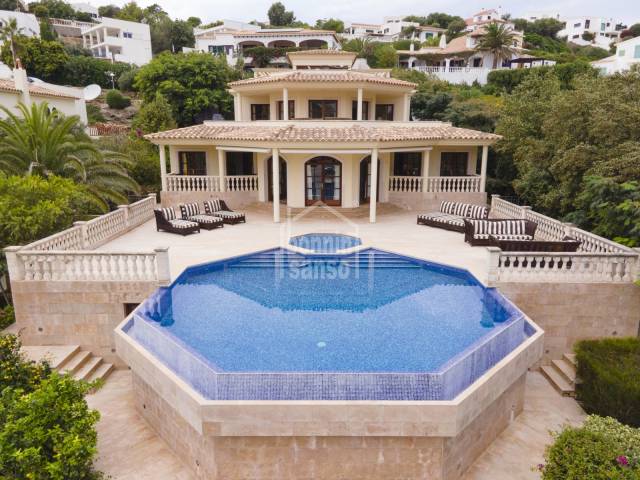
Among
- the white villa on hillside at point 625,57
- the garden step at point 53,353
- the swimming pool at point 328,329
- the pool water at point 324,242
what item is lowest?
the garden step at point 53,353

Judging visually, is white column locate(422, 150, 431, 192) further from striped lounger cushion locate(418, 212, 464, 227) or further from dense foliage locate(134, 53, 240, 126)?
dense foliage locate(134, 53, 240, 126)

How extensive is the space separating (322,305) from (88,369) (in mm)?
6530

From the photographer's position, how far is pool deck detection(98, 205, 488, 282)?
15047 millimetres

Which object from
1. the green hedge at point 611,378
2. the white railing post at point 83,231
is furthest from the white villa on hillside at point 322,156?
the green hedge at point 611,378

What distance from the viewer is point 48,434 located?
721cm

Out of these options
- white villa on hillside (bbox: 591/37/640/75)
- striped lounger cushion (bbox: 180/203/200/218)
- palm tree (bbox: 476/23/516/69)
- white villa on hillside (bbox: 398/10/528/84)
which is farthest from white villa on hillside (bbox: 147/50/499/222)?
palm tree (bbox: 476/23/516/69)

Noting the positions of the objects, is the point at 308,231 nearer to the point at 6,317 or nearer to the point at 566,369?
the point at 566,369

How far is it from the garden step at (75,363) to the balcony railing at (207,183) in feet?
41.1

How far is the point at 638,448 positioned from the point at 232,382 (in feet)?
21.8

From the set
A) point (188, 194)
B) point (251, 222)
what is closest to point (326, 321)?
point (251, 222)

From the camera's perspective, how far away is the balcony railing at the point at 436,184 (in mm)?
23203

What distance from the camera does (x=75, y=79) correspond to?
204ft

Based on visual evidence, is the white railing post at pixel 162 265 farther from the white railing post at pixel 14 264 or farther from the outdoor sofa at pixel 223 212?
the outdoor sofa at pixel 223 212

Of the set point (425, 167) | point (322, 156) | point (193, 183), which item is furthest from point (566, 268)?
point (193, 183)
